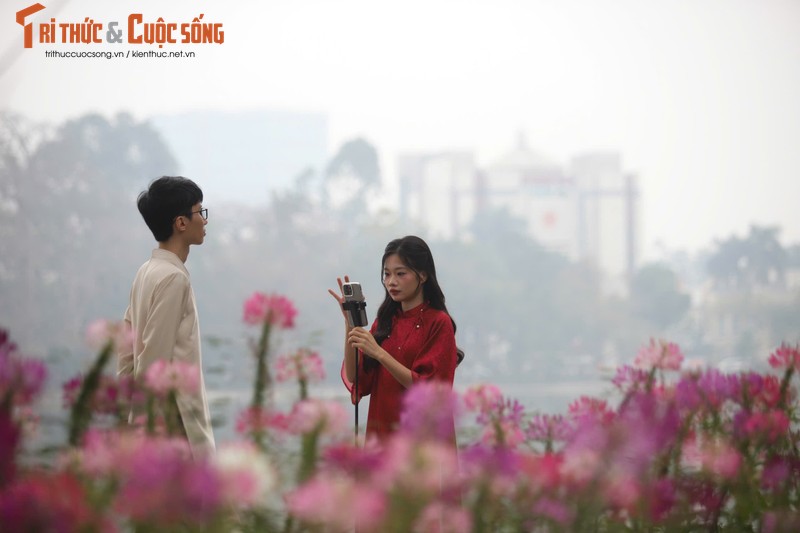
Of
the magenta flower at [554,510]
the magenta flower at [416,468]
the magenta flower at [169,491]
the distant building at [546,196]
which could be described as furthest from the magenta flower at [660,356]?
the distant building at [546,196]

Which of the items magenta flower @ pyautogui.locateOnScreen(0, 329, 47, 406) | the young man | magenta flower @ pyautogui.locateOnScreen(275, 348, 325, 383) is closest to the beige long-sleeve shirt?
the young man

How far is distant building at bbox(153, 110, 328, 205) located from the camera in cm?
2894

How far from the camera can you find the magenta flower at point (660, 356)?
1.35 m

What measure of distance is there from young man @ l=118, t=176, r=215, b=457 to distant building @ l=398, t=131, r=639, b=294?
28.0 m

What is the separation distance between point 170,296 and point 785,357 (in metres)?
0.94

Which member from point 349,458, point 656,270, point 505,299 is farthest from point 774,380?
point 656,270

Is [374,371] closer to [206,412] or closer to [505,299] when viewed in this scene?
[206,412]

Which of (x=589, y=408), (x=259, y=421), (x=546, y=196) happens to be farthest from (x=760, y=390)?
(x=546, y=196)

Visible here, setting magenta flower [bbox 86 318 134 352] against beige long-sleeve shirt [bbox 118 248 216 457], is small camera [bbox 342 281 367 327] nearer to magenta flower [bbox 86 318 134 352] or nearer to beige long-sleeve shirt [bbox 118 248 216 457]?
beige long-sleeve shirt [bbox 118 248 216 457]

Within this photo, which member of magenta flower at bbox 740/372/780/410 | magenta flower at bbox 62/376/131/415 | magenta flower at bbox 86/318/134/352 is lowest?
magenta flower at bbox 740/372/780/410

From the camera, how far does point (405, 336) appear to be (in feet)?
5.49

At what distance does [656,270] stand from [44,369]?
2886cm

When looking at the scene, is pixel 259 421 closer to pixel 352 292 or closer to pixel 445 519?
pixel 445 519

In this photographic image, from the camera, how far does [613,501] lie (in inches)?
29.9
